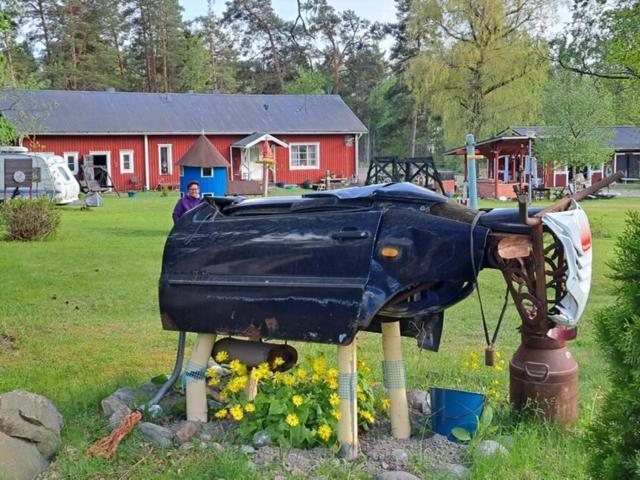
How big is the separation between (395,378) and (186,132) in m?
34.2

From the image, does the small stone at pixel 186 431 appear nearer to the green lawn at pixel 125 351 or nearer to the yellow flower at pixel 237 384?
the green lawn at pixel 125 351

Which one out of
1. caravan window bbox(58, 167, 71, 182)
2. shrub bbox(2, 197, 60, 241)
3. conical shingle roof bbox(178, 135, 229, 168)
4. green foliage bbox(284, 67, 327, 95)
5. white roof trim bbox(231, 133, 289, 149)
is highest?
green foliage bbox(284, 67, 327, 95)

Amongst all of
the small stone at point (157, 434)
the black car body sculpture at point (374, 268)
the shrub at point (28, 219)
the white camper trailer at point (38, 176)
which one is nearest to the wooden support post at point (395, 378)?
the black car body sculpture at point (374, 268)

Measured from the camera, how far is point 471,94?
42.7 metres

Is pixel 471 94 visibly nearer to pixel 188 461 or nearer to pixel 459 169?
pixel 459 169

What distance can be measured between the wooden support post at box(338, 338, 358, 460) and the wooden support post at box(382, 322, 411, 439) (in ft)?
1.04

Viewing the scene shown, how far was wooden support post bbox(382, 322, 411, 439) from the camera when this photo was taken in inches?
175

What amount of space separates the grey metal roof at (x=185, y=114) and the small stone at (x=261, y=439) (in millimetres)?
32734

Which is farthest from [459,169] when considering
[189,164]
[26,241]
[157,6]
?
[26,241]

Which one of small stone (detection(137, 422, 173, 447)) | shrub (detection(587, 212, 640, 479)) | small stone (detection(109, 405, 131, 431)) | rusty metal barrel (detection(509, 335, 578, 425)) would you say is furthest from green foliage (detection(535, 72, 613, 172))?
shrub (detection(587, 212, 640, 479))

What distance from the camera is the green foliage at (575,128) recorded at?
107 ft

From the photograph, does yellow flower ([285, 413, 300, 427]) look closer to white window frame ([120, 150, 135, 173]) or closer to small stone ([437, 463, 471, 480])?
small stone ([437, 463, 471, 480])

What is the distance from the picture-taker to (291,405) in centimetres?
442

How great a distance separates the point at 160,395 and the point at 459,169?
59.3 m
